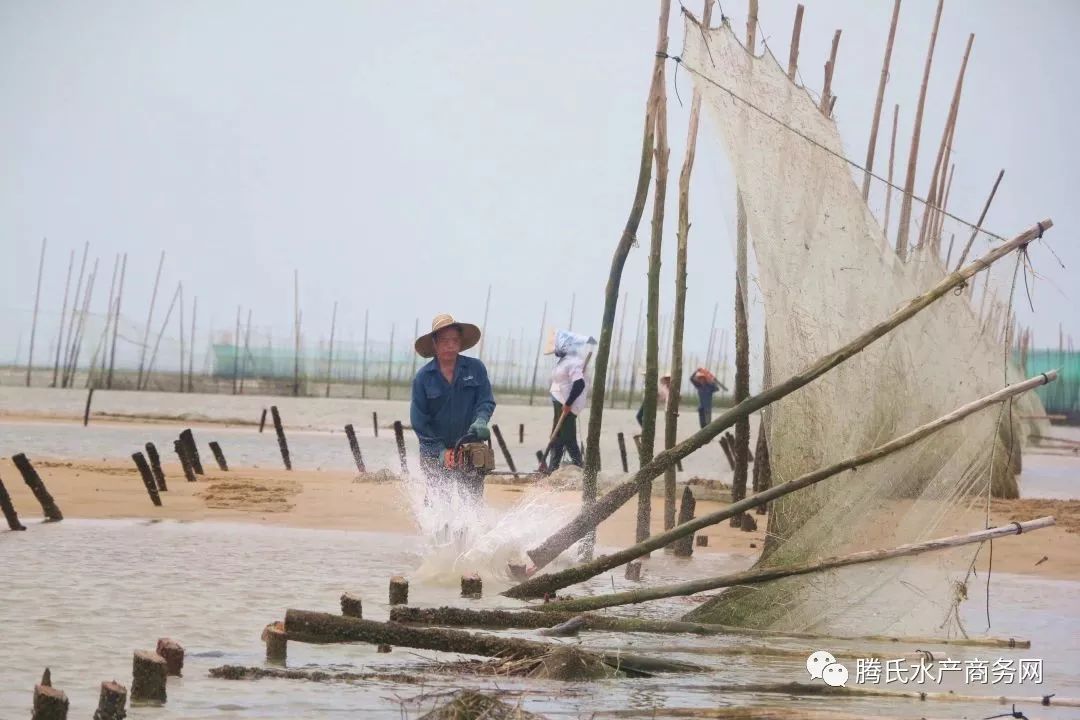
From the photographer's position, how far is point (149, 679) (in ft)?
16.2

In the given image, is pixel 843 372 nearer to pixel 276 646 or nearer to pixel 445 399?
pixel 445 399

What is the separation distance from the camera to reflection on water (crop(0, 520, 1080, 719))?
5266 millimetres

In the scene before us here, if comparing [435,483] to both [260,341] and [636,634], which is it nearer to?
[636,634]

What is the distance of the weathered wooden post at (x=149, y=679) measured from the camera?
489cm

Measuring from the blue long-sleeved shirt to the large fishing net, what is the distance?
1900mm

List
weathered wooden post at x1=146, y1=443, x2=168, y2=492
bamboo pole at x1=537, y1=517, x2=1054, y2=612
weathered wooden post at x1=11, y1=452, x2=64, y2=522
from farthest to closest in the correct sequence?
weathered wooden post at x1=146, y1=443, x2=168, y2=492 → weathered wooden post at x1=11, y1=452, x2=64, y2=522 → bamboo pole at x1=537, y1=517, x2=1054, y2=612

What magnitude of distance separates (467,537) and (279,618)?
5.17 ft

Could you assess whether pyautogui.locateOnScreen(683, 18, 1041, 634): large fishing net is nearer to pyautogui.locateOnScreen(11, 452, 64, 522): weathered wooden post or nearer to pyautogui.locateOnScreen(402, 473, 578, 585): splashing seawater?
pyautogui.locateOnScreen(402, 473, 578, 585): splashing seawater

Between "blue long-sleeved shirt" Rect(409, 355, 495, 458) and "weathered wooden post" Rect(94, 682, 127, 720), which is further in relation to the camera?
"blue long-sleeved shirt" Rect(409, 355, 495, 458)

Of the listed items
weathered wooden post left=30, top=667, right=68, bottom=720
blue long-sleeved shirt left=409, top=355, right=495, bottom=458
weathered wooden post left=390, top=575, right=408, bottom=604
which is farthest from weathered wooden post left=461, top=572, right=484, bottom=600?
weathered wooden post left=30, top=667, right=68, bottom=720

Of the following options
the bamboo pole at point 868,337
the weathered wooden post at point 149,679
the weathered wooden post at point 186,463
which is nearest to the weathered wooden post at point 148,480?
the weathered wooden post at point 186,463

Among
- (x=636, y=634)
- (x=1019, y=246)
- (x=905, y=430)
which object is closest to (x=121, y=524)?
(x=636, y=634)

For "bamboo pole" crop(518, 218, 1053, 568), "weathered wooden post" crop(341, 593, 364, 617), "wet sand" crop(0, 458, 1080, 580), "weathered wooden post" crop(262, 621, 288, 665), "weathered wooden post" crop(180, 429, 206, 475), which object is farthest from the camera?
"weathered wooden post" crop(180, 429, 206, 475)

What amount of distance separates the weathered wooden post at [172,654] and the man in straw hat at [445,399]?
307cm
